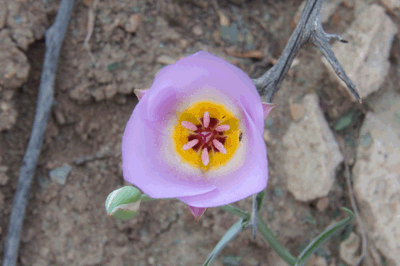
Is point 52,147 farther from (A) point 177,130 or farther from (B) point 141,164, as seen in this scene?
(B) point 141,164

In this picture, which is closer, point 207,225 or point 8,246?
point 8,246

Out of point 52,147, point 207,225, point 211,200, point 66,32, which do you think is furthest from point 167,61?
point 211,200

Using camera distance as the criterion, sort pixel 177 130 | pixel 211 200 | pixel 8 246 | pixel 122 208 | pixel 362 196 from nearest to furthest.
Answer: pixel 211 200, pixel 122 208, pixel 177 130, pixel 8 246, pixel 362 196

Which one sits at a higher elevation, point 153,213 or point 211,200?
point 211,200

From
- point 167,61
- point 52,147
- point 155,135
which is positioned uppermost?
point 155,135

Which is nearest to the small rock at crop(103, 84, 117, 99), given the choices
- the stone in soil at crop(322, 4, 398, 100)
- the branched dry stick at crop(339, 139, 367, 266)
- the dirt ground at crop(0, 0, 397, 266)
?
the dirt ground at crop(0, 0, 397, 266)

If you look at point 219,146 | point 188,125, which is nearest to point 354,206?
point 219,146
